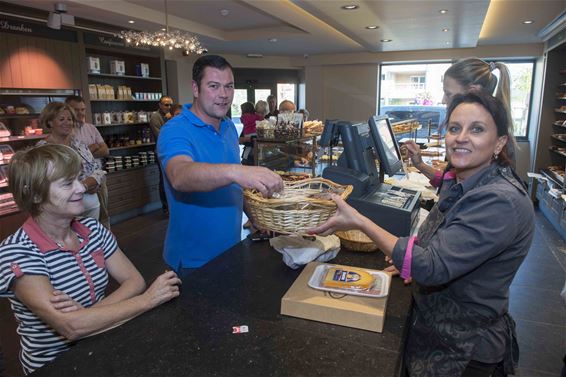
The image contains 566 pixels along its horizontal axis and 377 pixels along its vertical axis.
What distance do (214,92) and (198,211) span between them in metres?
0.56

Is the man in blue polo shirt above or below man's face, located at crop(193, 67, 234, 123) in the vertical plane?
below

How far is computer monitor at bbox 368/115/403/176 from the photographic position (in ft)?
6.79

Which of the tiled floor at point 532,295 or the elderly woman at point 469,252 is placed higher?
the elderly woman at point 469,252

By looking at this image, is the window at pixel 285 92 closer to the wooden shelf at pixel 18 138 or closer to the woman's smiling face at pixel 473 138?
the wooden shelf at pixel 18 138

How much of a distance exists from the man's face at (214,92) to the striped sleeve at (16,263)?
0.93 meters

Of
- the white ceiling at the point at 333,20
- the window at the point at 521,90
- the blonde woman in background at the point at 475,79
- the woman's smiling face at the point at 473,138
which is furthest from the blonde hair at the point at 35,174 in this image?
the window at the point at 521,90

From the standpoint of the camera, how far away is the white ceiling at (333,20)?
4.30m

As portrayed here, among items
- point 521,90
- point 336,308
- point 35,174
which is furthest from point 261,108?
point 521,90

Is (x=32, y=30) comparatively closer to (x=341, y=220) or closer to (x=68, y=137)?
(x=68, y=137)

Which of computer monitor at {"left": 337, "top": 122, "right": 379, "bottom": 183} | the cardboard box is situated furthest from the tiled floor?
the cardboard box

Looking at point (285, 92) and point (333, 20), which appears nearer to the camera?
point (333, 20)

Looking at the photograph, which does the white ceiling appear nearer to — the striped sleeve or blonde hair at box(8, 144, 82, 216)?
blonde hair at box(8, 144, 82, 216)

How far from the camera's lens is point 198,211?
1.81 meters

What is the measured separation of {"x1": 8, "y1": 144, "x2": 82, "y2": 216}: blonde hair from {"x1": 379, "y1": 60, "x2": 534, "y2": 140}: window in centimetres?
746
